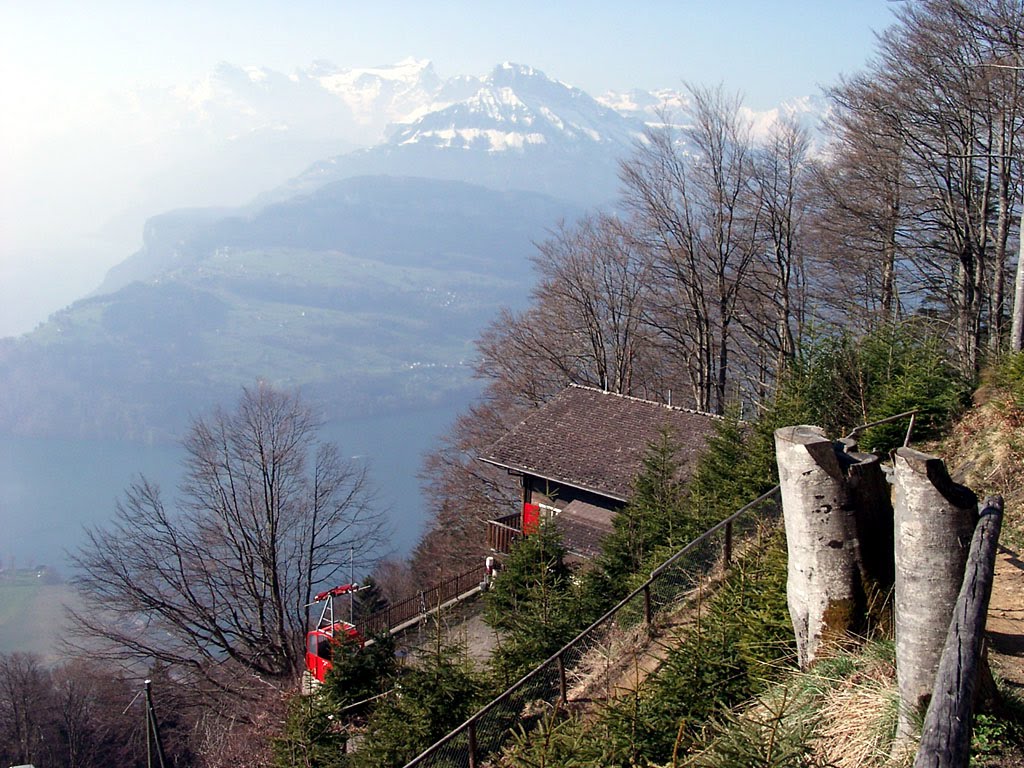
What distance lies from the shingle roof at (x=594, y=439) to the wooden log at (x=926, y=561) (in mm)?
18206

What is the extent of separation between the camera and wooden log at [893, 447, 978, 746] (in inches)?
199

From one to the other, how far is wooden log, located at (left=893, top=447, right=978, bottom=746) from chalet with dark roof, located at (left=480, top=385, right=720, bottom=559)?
695 inches

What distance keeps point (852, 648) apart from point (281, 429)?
26.8m

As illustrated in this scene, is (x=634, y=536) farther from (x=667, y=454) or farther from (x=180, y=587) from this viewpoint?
(x=180, y=587)

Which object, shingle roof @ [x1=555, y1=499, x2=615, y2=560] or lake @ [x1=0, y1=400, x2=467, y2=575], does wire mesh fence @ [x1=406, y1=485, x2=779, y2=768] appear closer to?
shingle roof @ [x1=555, y1=499, x2=615, y2=560]

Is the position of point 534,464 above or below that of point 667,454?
below

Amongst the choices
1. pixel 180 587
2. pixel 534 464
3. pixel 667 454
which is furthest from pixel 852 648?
pixel 180 587

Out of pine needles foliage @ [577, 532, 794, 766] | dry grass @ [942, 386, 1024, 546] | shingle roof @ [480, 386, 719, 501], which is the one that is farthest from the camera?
shingle roof @ [480, 386, 719, 501]

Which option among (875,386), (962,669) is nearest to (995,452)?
(875,386)

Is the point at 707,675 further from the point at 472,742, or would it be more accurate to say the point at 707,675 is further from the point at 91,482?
the point at 91,482

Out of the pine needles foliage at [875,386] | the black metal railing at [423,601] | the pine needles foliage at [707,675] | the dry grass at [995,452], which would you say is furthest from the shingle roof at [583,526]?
the pine needles foliage at [707,675]

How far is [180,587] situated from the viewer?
28031 millimetres

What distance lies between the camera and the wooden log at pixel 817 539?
6.55 metres

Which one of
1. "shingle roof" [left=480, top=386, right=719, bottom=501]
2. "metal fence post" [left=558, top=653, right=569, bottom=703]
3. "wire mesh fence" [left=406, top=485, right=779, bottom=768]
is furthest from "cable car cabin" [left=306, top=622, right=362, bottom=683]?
"metal fence post" [left=558, top=653, right=569, bottom=703]
